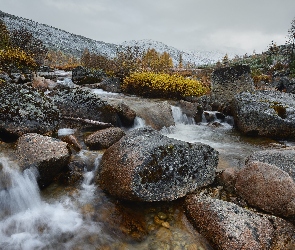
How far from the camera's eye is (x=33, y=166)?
13.0ft

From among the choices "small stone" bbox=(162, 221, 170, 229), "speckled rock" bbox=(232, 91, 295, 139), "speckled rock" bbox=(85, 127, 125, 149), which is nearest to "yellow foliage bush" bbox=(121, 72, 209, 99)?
"speckled rock" bbox=(232, 91, 295, 139)

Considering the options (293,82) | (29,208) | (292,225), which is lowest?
(29,208)

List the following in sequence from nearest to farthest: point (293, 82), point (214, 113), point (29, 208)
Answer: point (29, 208)
point (214, 113)
point (293, 82)

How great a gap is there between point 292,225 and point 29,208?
358 cm

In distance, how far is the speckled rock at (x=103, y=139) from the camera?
17.8ft

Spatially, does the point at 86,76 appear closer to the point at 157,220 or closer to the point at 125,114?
the point at 125,114

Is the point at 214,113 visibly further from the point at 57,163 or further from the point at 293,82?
the point at 293,82

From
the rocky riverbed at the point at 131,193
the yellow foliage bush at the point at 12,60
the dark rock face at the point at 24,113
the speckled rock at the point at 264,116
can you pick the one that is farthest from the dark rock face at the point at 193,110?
the yellow foliage bush at the point at 12,60

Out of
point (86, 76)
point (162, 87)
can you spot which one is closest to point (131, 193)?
point (162, 87)

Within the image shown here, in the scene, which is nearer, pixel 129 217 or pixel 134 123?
pixel 129 217

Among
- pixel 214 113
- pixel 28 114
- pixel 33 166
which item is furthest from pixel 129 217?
pixel 214 113

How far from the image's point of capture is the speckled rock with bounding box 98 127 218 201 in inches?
146

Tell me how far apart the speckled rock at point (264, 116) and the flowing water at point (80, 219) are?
4.82 m

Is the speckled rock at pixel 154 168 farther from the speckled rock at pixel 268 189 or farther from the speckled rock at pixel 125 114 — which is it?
the speckled rock at pixel 125 114
